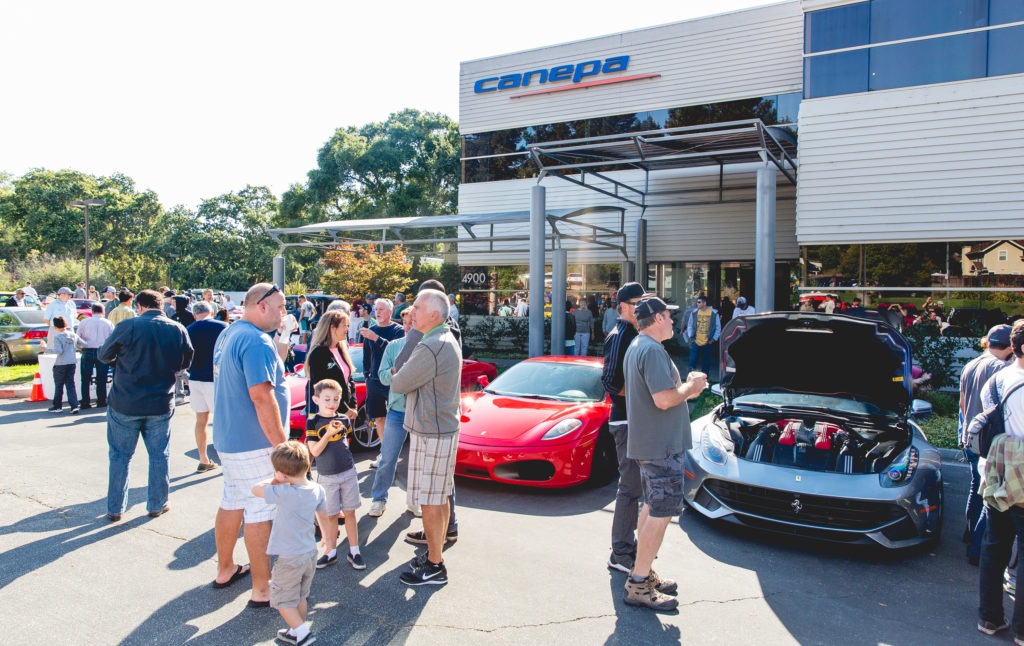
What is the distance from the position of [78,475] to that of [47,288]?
47.6 m

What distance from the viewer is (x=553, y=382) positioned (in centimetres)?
709

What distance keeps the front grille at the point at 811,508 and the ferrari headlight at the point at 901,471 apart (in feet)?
0.60

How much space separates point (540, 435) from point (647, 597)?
2.24m

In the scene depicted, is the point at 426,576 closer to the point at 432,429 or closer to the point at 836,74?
the point at 432,429

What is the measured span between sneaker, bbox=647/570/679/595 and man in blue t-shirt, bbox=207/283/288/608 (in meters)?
2.26

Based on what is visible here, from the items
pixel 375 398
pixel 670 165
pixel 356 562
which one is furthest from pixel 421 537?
pixel 670 165

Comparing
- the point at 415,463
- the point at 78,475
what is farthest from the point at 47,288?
the point at 415,463

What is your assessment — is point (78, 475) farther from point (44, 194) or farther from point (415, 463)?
point (44, 194)

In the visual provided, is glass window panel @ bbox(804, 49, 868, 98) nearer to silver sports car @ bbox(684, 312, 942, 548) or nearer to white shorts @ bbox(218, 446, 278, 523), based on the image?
silver sports car @ bbox(684, 312, 942, 548)

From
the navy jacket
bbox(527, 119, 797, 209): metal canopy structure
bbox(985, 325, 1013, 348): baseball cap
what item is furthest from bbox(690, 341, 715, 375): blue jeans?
the navy jacket

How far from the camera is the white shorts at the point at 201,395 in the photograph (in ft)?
22.1

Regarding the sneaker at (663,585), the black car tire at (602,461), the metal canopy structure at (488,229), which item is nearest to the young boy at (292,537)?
the sneaker at (663,585)

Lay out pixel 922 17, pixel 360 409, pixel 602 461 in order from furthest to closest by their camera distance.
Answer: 1. pixel 922 17
2. pixel 360 409
3. pixel 602 461

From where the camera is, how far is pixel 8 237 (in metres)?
56.8
